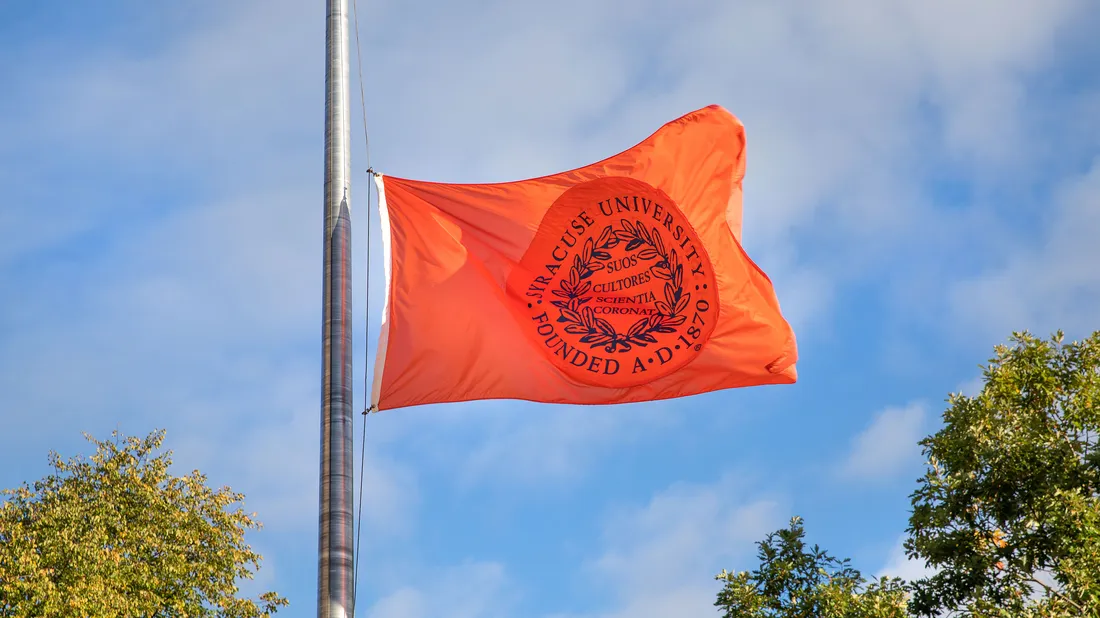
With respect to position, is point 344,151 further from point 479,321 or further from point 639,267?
point 639,267

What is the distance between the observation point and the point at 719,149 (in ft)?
55.4

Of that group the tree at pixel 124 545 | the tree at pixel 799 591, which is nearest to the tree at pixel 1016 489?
the tree at pixel 799 591

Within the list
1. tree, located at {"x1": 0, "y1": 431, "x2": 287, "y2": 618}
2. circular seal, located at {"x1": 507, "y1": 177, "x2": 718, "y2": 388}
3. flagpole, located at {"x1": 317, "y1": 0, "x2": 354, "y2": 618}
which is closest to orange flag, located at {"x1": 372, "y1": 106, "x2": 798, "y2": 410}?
circular seal, located at {"x1": 507, "y1": 177, "x2": 718, "y2": 388}

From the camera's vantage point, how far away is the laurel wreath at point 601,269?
15180mm

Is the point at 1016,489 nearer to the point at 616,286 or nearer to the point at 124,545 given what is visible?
the point at 616,286

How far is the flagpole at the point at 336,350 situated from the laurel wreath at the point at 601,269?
322 cm

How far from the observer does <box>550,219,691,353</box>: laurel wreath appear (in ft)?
49.8

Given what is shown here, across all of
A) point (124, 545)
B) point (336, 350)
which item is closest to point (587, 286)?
point (336, 350)

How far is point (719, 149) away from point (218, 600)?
74.8 feet

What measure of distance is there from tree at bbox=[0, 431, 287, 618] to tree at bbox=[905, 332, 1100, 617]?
65.5 ft

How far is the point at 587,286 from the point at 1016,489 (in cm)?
691

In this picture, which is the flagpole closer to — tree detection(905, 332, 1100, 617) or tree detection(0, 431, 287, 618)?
tree detection(905, 332, 1100, 617)

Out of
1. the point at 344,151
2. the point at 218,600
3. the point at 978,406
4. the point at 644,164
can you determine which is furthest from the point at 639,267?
the point at 218,600

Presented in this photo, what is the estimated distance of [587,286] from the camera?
15570mm
